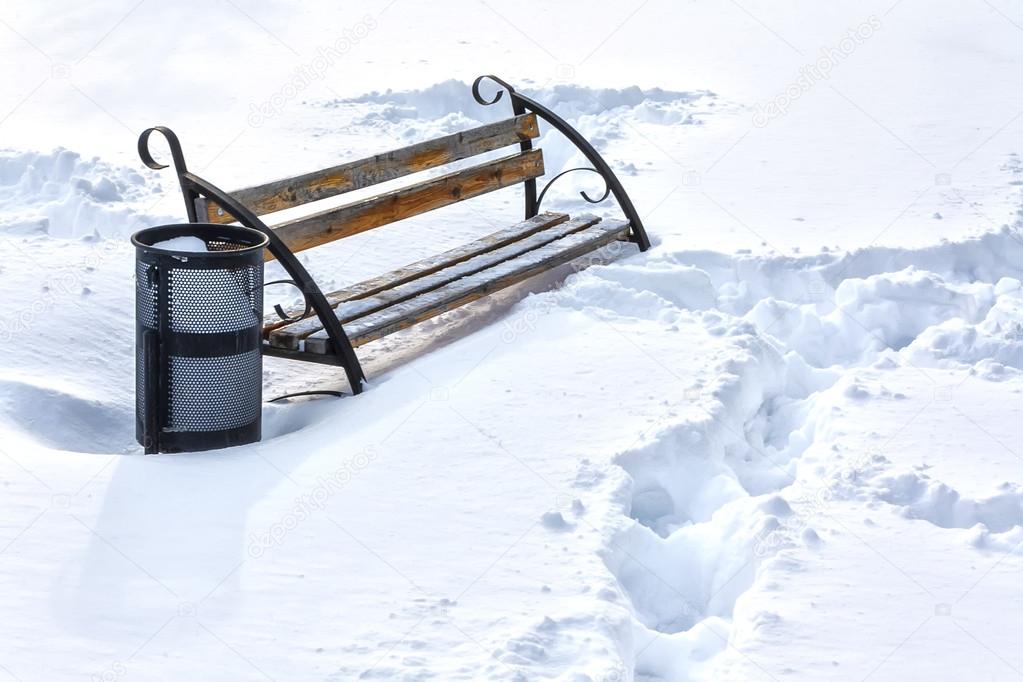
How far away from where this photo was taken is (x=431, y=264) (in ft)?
20.9

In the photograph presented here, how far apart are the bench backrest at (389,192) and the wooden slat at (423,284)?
304 millimetres

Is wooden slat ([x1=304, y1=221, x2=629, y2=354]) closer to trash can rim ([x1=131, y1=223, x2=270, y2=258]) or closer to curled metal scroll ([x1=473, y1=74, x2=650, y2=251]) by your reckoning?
curled metal scroll ([x1=473, y1=74, x2=650, y2=251])

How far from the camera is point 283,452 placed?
15.7 ft

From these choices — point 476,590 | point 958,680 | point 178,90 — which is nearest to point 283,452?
point 476,590

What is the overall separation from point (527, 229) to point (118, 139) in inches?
138

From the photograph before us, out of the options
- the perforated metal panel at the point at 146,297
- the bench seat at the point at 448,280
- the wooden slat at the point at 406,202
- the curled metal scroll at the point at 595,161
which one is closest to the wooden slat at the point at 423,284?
the bench seat at the point at 448,280

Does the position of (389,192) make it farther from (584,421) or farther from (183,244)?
(584,421)

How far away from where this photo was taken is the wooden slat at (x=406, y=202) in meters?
5.62

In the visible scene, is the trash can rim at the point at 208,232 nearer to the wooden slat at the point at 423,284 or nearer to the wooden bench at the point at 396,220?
the wooden bench at the point at 396,220

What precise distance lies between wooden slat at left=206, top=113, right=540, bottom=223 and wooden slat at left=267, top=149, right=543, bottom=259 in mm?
94

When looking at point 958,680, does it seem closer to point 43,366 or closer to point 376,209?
point 376,209

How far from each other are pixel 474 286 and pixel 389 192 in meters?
0.61

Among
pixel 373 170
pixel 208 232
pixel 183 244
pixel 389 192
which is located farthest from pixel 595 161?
pixel 183 244

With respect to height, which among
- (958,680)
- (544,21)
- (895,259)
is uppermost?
(544,21)
